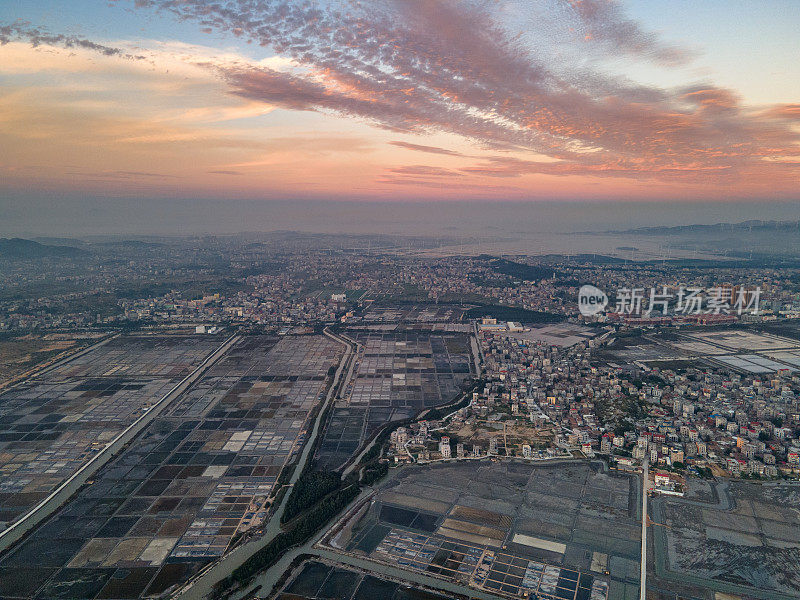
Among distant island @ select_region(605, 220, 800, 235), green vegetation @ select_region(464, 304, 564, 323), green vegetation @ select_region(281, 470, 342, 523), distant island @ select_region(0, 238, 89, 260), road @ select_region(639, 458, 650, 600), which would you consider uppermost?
distant island @ select_region(605, 220, 800, 235)

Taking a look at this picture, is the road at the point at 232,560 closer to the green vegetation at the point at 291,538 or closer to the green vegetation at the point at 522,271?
the green vegetation at the point at 291,538

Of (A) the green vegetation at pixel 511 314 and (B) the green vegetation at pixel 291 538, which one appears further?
(A) the green vegetation at pixel 511 314

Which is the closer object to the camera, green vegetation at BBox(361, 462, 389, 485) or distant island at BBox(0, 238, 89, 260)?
green vegetation at BBox(361, 462, 389, 485)

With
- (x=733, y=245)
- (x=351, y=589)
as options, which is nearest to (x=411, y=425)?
(x=351, y=589)

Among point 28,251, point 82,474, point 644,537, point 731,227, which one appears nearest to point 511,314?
point 644,537

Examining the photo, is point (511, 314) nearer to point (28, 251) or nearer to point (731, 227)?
point (28, 251)

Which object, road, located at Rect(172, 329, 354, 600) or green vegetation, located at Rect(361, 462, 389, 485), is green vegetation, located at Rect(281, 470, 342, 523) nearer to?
road, located at Rect(172, 329, 354, 600)

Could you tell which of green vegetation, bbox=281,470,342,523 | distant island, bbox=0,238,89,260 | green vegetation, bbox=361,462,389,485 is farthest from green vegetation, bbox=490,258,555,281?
distant island, bbox=0,238,89,260

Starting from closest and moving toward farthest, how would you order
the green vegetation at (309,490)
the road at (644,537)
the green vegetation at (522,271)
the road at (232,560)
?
the road at (644,537) < the road at (232,560) < the green vegetation at (309,490) < the green vegetation at (522,271)

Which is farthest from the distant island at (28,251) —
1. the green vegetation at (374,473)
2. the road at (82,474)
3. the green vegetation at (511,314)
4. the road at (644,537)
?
the road at (644,537)
